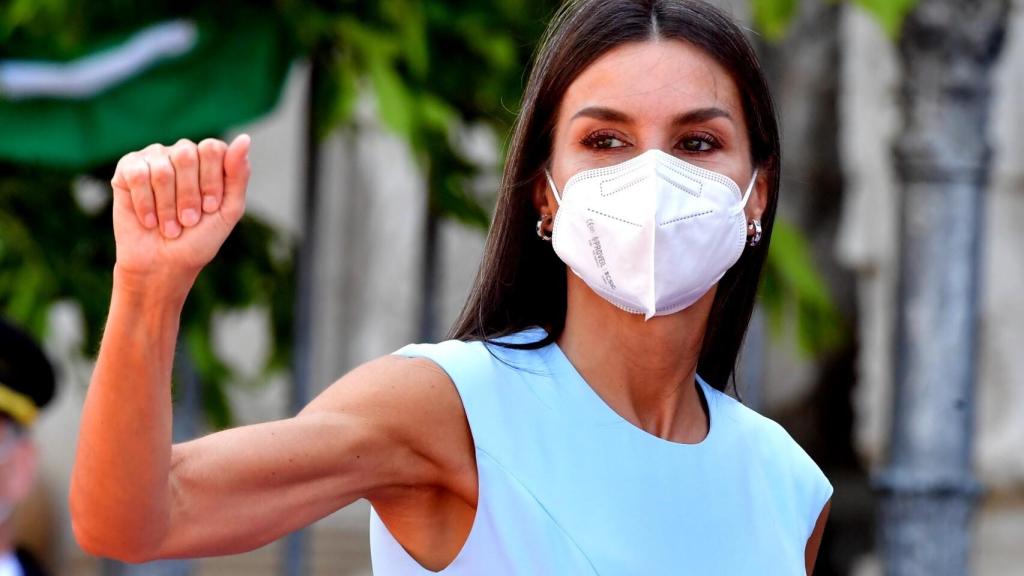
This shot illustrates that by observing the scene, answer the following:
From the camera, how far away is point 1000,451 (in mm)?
7453

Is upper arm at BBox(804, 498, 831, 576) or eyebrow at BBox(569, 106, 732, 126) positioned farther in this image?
upper arm at BBox(804, 498, 831, 576)

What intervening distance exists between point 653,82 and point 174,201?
728 millimetres

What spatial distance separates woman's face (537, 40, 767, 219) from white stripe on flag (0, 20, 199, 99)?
3.15m

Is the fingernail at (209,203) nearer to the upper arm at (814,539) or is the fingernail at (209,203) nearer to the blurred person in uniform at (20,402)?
the upper arm at (814,539)

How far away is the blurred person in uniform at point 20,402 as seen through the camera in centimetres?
481

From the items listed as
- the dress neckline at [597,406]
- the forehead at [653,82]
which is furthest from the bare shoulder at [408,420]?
the forehead at [653,82]

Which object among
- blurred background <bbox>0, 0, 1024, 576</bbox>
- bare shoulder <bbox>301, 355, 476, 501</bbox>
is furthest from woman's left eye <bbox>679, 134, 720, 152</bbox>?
blurred background <bbox>0, 0, 1024, 576</bbox>

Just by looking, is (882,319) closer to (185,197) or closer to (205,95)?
(205,95)

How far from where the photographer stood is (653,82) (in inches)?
94.0

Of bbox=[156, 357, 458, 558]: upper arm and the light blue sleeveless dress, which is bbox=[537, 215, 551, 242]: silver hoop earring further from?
bbox=[156, 357, 458, 558]: upper arm

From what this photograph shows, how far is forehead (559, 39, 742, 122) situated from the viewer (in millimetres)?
Answer: 2381

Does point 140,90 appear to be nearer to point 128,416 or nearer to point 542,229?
point 542,229

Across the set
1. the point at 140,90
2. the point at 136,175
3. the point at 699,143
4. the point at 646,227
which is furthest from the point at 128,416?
the point at 140,90

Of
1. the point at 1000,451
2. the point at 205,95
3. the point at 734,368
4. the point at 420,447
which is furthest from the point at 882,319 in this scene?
the point at 420,447
